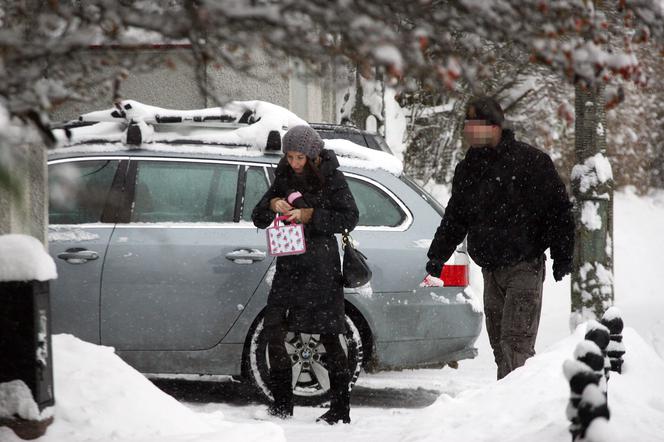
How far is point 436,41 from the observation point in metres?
3.11

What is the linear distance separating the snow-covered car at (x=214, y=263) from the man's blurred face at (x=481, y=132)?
1276 mm

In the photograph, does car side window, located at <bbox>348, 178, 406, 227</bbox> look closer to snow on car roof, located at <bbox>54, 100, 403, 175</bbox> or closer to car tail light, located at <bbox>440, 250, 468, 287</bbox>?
snow on car roof, located at <bbox>54, 100, 403, 175</bbox>

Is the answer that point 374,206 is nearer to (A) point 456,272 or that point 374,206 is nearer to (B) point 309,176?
(A) point 456,272

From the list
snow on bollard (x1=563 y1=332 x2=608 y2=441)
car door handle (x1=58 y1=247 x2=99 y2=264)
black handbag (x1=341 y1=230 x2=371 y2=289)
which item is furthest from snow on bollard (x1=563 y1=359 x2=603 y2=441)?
car door handle (x1=58 y1=247 x2=99 y2=264)

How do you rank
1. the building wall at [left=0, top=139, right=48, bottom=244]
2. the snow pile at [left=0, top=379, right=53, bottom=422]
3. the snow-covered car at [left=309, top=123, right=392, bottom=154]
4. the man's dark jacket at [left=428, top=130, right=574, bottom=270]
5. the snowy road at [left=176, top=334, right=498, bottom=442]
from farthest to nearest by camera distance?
1. the snow-covered car at [left=309, top=123, right=392, bottom=154]
2. the snowy road at [left=176, top=334, right=498, bottom=442]
3. the man's dark jacket at [left=428, top=130, right=574, bottom=270]
4. the building wall at [left=0, top=139, right=48, bottom=244]
5. the snow pile at [left=0, top=379, right=53, bottom=422]

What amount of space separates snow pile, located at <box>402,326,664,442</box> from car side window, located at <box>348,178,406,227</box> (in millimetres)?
1688

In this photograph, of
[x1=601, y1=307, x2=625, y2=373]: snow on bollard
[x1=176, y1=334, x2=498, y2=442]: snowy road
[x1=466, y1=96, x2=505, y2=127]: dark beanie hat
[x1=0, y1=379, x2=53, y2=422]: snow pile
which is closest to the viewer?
[x1=0, y1=379, x2=53, y2=422]: snow pile

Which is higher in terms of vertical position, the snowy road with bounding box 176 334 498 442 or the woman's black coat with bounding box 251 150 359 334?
the woman's black coat with bounding box 251 150 359 334

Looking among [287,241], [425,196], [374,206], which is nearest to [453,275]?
[425,196]

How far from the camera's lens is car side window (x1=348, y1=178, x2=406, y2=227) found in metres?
7.25

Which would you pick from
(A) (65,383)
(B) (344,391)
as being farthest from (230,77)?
(A) (65,383)

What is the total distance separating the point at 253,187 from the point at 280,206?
91cm

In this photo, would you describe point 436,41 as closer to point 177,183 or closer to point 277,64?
point 277,64

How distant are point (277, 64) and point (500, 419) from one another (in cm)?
223
